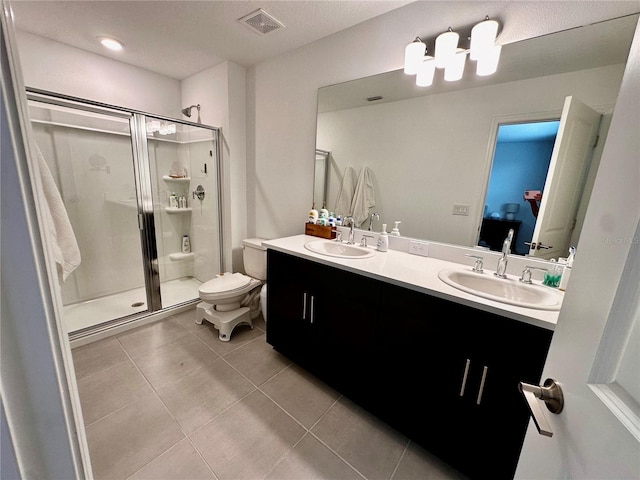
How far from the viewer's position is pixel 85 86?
2311 mm

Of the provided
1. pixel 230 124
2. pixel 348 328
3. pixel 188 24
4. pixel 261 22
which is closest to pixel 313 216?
pixel 348 328

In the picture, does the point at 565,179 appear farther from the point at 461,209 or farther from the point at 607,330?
the point at 607,330

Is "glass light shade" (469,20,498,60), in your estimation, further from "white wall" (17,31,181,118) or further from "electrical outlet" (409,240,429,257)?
"white wall" (17,31,181,118)

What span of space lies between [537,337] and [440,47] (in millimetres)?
1509

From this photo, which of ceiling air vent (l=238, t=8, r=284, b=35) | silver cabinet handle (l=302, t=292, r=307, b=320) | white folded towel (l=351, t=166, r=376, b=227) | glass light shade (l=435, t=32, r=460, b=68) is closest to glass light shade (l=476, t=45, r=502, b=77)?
glass light shade (l=435, t=32, r=460, b=68)

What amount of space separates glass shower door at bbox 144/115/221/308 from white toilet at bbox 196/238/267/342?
0.56m

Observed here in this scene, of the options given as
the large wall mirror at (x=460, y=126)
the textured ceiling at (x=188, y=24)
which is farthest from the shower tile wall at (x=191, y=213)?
the large wall mirror at (x=460, y=126)

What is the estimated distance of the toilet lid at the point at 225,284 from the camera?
211cm

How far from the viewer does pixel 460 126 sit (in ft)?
4.85

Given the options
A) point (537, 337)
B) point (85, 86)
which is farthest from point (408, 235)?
point (85, 86)

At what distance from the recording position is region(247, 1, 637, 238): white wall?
1234 mm

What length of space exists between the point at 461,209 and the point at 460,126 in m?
0.48

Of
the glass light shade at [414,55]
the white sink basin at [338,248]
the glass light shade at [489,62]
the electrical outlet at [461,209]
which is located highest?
the glass light shade at [414,55]

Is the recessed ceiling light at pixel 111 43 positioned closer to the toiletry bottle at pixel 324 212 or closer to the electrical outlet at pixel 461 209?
the toiletry bottle at pixel 324 212
